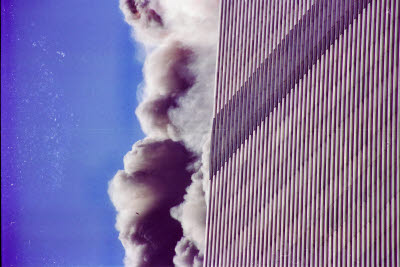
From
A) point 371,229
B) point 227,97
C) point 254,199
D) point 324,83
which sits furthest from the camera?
point 227,97

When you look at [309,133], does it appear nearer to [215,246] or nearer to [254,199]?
[254,199]

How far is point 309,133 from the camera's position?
42.6m

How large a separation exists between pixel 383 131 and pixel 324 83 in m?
6.79

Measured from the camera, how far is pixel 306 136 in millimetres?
42688

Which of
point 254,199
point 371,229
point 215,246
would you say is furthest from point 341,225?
point 215,246

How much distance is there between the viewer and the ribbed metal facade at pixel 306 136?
123 feet

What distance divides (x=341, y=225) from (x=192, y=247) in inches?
866

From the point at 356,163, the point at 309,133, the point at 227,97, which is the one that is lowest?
the point at 356,163

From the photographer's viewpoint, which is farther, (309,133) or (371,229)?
(309,133)

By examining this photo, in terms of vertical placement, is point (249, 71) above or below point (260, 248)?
above

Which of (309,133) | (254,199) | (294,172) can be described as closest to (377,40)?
(309,133)

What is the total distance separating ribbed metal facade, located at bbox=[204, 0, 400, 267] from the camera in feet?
123

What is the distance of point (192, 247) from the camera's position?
187ft

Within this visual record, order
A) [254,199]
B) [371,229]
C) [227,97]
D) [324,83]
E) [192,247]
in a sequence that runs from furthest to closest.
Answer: [192,247]
[227,97]
[254,199]
[324,83]
[371,229]
